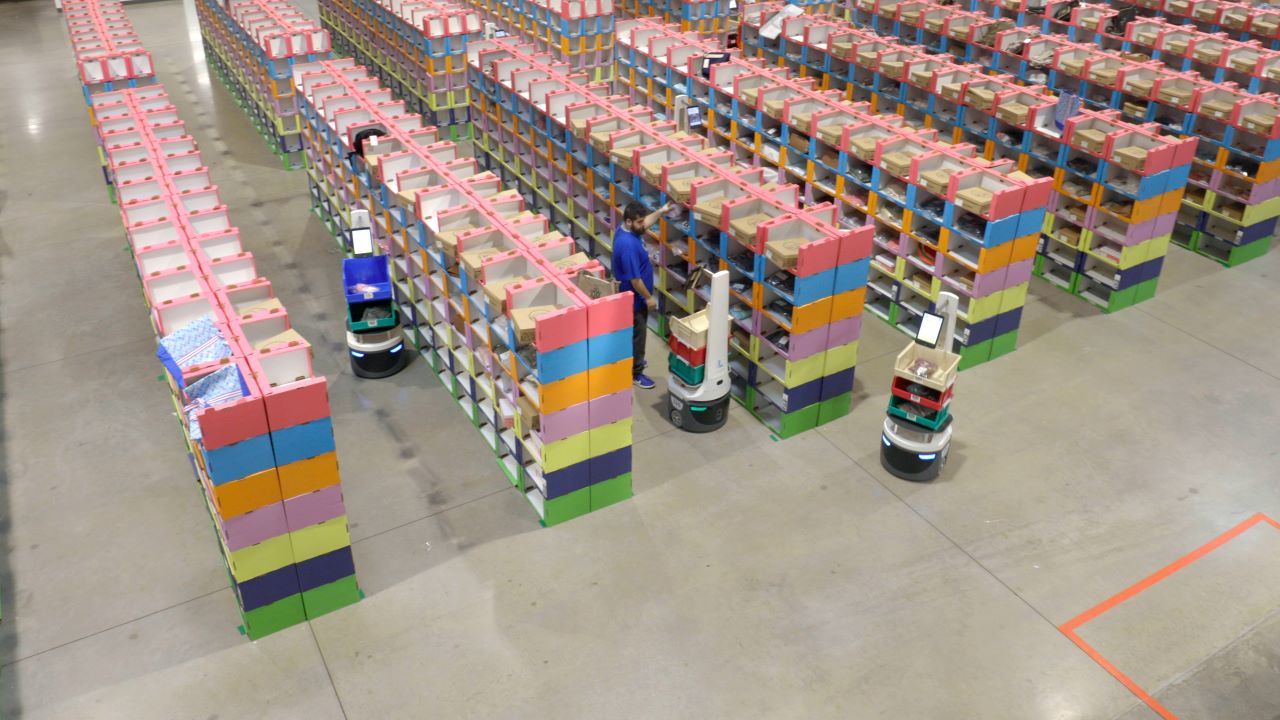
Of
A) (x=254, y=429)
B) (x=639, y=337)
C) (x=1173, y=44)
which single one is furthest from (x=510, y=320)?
(x=1173, y=44)

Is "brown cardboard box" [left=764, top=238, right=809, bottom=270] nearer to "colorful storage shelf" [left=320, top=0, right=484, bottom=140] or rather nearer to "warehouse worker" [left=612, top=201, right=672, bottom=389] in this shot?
"warehouse worker" [left=612, top=201, right=672, bottom=389]

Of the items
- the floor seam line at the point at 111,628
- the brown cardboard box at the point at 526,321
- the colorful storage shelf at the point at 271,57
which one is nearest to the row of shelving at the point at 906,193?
the brown cardboard box at the point at 526,321

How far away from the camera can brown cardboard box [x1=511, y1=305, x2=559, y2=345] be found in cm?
805

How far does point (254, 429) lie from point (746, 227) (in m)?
4.87

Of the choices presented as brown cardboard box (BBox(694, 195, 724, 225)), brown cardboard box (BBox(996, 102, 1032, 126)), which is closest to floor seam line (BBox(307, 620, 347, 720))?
brown cardboard box (BBox(694, 195, 724, 225))

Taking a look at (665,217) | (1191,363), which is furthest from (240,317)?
(1191,363)

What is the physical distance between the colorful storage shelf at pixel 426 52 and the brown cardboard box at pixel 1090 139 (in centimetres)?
966

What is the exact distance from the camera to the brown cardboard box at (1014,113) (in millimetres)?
12812

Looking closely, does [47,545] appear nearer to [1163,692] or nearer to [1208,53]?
[1163,692]

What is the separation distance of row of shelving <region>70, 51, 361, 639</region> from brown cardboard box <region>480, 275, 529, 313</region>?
5.19ft

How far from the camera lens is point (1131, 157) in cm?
1122

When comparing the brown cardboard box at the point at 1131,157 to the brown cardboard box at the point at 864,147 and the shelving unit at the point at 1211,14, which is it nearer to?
the brown cardboard box at the point at 864,147

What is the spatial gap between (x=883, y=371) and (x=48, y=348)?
938 cm

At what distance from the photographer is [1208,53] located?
15.2 m
